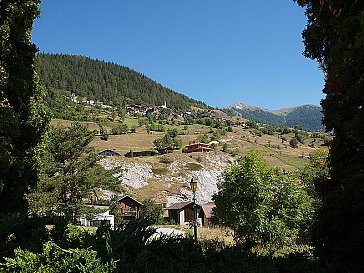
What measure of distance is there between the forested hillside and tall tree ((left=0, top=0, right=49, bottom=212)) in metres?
131

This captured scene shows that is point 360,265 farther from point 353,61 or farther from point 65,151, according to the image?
point 65,151

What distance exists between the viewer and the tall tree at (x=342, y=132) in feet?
16.6

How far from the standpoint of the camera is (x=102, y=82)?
163 m

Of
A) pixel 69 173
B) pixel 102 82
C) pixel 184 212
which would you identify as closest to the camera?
pixel 69 173

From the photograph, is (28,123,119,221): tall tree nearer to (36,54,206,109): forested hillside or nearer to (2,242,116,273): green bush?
(2,242,116,273): green bush

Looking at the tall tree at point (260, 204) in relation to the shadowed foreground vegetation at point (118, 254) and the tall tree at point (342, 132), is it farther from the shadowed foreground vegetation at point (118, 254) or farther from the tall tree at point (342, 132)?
the shadowed foreground vegetation at point (118, 254)

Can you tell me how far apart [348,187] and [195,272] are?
3728 mm

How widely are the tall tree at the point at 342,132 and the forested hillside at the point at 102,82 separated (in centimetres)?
Result: 13476

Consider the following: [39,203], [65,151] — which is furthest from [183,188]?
[39,203]

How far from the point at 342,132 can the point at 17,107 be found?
6798 mm

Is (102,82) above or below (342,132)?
above

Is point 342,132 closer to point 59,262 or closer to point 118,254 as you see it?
point 118,254

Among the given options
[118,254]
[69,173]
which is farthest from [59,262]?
[69,173]

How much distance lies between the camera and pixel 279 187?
51.7ft
